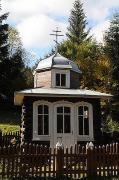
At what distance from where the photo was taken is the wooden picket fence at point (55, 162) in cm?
1545

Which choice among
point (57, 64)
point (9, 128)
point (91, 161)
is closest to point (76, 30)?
point (9, 128)

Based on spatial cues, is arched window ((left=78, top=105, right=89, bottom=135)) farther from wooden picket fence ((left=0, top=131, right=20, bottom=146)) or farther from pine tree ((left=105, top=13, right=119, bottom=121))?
pine tree ((left=105, top=13, right=119, bottom=121))

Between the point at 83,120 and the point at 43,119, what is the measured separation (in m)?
2.31

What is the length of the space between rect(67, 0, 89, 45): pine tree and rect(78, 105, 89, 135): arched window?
1296 inches

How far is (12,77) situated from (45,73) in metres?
19.2

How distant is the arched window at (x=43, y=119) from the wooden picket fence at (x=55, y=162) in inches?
236

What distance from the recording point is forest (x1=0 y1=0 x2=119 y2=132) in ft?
125

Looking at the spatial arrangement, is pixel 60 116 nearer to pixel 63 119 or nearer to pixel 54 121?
pixel 63 119

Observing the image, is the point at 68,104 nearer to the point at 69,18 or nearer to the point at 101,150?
the point at 101,150

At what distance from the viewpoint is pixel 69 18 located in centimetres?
5931

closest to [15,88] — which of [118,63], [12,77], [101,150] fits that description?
[12,77]

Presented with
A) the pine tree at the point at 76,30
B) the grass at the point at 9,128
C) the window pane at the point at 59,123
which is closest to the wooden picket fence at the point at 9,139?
the window pane at the point at 59,123

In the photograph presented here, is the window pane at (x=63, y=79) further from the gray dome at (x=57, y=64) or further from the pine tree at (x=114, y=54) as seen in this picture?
the pine tree at (x=114, y=54)

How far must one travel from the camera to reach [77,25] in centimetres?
5850
